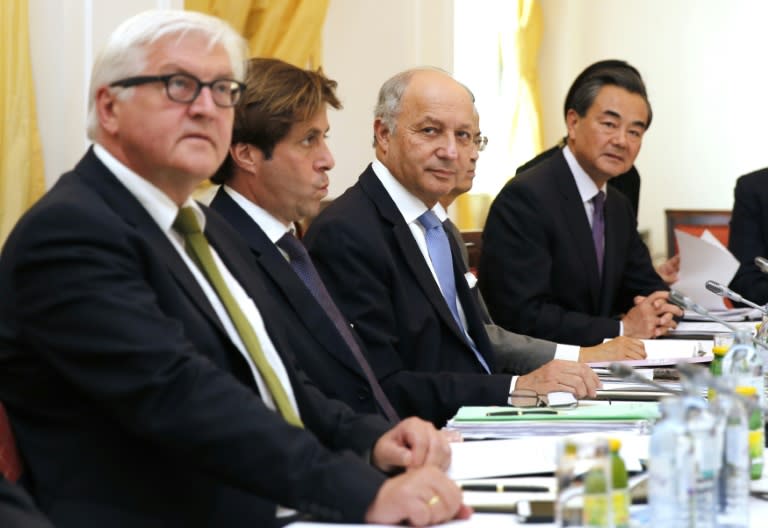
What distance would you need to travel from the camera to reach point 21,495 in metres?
1.71

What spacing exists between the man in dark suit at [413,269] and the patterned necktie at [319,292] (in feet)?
0.45

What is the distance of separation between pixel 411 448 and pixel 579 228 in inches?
87.5

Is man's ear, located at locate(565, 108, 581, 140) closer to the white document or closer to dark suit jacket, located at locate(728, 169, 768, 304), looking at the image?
the white document

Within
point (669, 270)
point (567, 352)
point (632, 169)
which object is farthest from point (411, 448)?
point (632, 169)

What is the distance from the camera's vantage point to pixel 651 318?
379 cm

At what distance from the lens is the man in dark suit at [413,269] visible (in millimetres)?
2771

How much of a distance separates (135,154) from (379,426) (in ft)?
2.04

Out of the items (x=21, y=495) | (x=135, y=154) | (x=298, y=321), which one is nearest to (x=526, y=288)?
(x=298, y=321)

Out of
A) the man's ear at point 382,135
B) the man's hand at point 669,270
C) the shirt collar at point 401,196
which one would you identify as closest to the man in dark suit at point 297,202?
the shirt collar at point 401,196

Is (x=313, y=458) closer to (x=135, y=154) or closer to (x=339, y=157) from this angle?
(x=135, y=154)

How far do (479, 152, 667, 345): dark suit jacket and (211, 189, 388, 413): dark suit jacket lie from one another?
1315 mm

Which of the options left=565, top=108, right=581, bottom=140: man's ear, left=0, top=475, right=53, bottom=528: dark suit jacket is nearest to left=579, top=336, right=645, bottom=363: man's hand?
left=565, top=108, right=581, bottom=140: man's ear

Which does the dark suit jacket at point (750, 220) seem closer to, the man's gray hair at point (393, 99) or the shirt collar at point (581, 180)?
the shirt collar at point (581, 180)

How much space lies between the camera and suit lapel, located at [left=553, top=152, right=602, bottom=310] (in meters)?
4.09
